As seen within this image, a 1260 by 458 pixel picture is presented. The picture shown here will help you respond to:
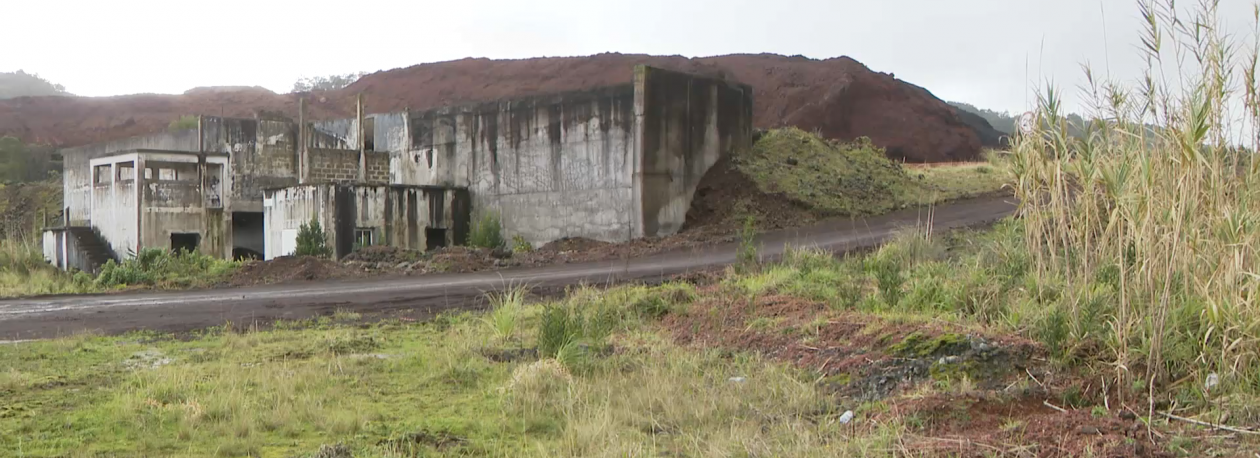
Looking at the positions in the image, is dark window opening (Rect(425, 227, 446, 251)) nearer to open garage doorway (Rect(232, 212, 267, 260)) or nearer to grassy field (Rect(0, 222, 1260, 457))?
open garage doorway (Rect(232, 212, 267, 260))

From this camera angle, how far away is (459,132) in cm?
2900

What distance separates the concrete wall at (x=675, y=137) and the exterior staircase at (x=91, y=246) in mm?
18714

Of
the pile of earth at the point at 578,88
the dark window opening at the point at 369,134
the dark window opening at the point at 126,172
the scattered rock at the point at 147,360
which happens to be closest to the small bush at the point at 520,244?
the dark window opening at the point at 369,134

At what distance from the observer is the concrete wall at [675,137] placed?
2389 cm

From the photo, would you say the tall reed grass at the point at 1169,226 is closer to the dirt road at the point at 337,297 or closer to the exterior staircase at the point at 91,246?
the dirt road at the point at 337,297

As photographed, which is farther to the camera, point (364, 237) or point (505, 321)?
point (364, 237)

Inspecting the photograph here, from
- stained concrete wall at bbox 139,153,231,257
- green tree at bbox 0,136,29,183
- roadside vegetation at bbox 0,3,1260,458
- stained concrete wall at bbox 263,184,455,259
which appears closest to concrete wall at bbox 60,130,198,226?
stained concrete wall at bbox 139,153,231,257

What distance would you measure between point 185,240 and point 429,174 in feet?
27.9

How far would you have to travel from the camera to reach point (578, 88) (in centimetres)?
5122

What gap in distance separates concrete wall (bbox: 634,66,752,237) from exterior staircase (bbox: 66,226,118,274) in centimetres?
1871

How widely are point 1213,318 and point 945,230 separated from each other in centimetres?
1372

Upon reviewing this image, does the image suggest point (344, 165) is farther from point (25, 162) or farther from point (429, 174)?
point (25, 162)

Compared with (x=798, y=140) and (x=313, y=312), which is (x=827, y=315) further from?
(x=798, y=140)

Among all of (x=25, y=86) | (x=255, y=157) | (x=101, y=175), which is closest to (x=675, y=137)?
(x=255, y=157)
